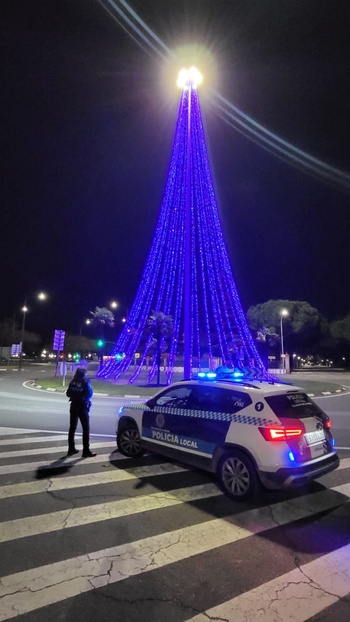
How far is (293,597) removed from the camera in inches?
123

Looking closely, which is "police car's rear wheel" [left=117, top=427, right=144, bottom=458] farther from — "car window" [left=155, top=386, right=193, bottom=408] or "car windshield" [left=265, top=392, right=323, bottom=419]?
"car windshield" [left=265, top=392, right=323, bottom=419]

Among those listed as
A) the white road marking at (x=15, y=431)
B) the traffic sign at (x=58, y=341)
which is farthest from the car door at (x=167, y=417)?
the traffic sign at (x=58, y=341)

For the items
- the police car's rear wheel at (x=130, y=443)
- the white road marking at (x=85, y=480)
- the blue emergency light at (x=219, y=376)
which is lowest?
the white road marking at (x=85, y=480)

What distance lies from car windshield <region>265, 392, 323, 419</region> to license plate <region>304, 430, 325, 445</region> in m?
0.23

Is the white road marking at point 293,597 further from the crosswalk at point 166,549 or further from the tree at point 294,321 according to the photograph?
the tree at point 294,321

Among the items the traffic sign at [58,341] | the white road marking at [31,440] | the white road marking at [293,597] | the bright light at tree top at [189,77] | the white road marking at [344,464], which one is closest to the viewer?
the white road marking at [293,597]

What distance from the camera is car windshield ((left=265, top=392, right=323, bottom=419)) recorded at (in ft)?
16.8

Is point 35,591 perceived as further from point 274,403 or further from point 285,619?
point 274,403

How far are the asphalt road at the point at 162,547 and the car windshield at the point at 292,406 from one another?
119 centimetres

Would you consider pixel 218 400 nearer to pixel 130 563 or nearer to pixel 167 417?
pixel 167 417

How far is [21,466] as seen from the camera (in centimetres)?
651

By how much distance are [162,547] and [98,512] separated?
1.17 m

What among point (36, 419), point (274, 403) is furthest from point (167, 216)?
point (274, 403)

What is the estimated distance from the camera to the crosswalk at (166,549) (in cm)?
298
